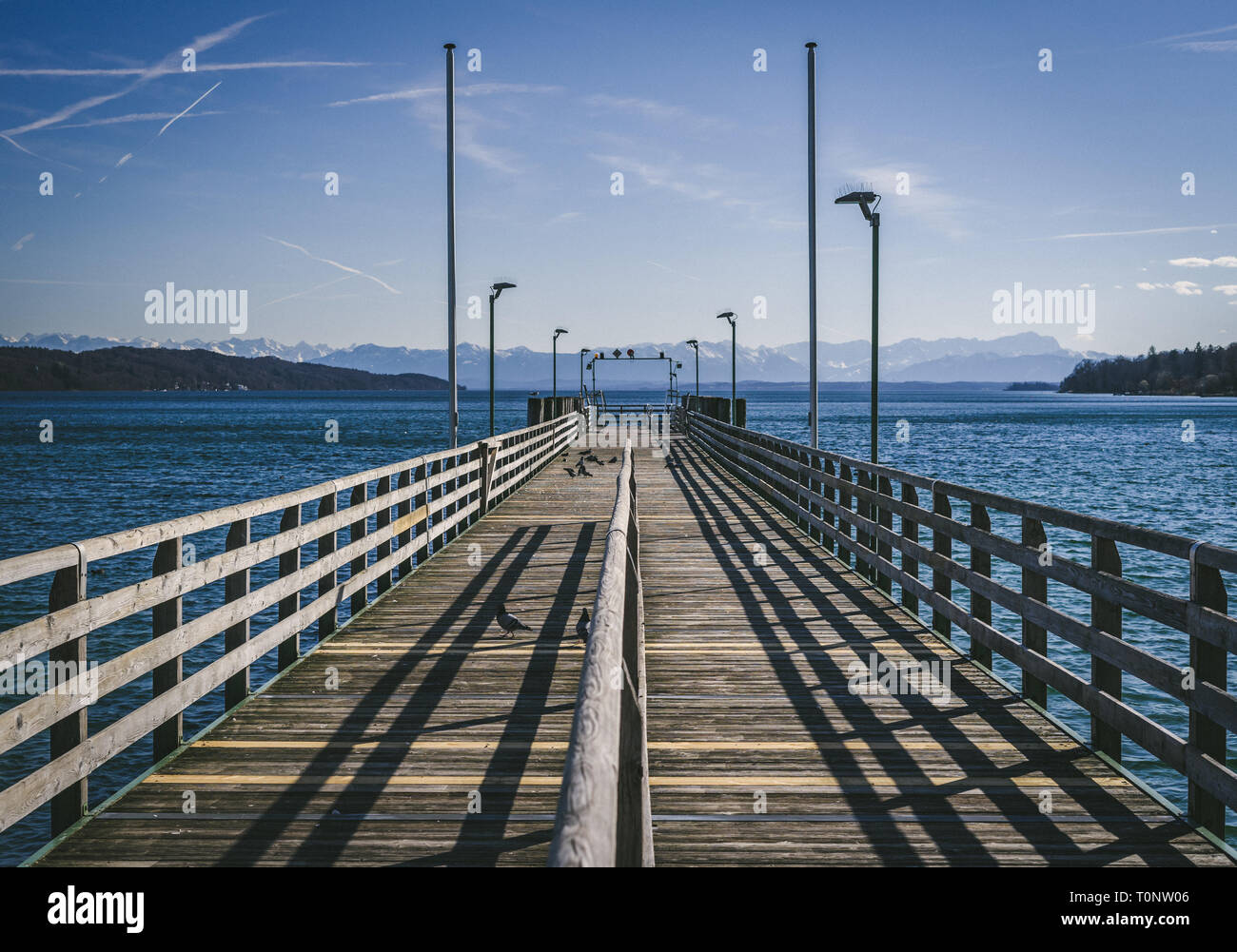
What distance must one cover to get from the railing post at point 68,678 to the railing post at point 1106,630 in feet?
16.3

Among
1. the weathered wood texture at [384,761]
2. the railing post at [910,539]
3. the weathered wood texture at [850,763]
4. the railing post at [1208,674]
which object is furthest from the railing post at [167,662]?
the railing post at [910,539]

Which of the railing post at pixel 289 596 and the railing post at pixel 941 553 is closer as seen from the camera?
the railing post at pixel 289 596

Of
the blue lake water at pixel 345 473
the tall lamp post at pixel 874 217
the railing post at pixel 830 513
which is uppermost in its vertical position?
the tall lamp post at pixel 874 217

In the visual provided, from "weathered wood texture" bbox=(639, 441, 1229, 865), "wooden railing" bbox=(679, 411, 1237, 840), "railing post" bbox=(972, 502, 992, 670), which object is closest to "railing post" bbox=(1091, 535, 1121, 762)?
"wooden railing" bbox=(679, 411, 1237, 840)

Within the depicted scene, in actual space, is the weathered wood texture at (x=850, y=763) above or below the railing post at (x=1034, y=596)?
below

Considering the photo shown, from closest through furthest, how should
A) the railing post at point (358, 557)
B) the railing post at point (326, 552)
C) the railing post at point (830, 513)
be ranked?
the railing post at point (326, 552), the railing post at point (358, 557), the railing post at point (830, 513)

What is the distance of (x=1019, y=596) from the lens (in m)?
6.58

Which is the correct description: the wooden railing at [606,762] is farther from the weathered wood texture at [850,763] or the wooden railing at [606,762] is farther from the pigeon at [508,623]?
the pigeon at [508,623]

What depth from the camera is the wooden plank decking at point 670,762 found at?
452 cm
